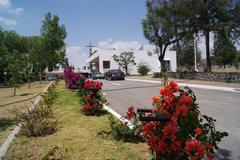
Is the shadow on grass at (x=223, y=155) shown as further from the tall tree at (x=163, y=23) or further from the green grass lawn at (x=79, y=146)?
the tall tree at (x=163, y=23)

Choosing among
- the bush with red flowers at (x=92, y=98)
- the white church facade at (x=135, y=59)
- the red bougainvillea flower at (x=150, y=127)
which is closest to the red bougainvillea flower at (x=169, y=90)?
the red bougainvillea flower at (x=150, y=127)

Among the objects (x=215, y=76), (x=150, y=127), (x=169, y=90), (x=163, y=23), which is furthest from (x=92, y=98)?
(x=163, y=23)

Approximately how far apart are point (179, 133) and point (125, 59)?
5578 centimetres

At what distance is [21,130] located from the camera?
7.30 m

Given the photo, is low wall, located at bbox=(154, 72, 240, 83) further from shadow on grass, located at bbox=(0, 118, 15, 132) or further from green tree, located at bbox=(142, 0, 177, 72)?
shadow on grass, located at bbox=(0, 118, 15, 132)

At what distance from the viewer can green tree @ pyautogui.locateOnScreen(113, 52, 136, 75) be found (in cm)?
5900

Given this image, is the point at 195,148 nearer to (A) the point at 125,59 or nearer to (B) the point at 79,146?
(B) the point at 79,146

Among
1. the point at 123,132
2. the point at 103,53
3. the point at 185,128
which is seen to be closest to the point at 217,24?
the point at 123,132

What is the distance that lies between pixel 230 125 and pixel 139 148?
10.7ft

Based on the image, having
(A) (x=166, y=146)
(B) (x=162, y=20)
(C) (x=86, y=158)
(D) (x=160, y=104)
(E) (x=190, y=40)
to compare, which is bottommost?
(C) (x=86, y=158)

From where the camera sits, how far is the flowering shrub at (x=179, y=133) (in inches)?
143

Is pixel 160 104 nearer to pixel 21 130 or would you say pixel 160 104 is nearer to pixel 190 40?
pixel 21 130

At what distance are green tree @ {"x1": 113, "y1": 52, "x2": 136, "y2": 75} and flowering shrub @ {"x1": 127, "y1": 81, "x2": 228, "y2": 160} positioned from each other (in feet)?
181

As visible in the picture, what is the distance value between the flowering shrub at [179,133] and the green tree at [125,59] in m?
55.0
